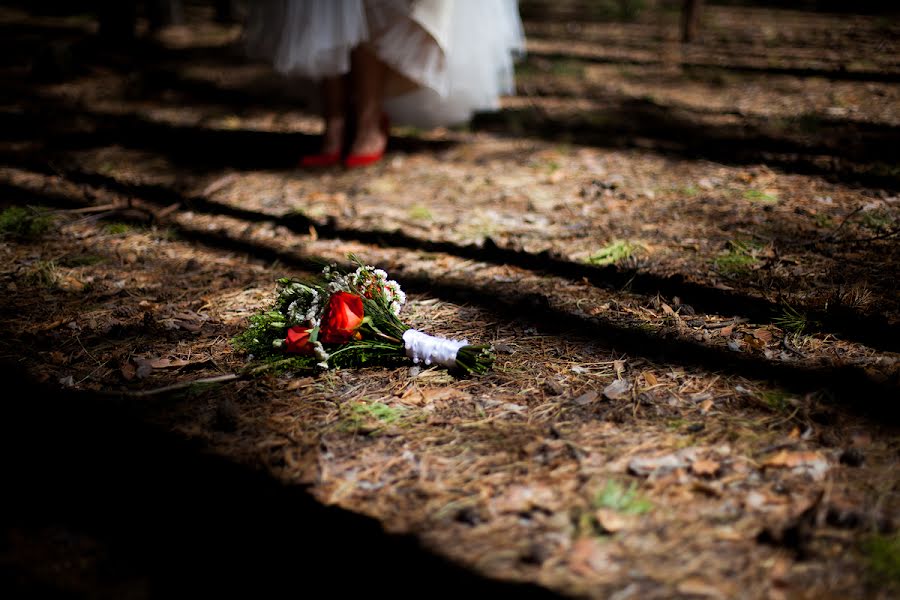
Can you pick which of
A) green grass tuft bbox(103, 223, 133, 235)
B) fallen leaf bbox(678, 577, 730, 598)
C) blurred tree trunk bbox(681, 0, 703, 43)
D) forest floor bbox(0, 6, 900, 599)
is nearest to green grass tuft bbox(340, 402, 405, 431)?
forest floor bbox(0, 6, 900, 599)

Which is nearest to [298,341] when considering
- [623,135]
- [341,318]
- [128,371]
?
[341,318]

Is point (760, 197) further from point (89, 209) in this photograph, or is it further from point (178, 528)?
point (89, 209)

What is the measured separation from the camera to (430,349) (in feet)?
6.66

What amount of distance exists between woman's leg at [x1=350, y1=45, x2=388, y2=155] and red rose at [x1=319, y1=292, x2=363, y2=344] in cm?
249

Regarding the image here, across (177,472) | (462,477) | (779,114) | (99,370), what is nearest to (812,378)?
(462,477)

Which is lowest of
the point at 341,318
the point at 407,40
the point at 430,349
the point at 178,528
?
the point at 178,528

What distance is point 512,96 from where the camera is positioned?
19.6 feet

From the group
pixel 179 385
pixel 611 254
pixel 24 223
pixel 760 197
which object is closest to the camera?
pixel 179 385

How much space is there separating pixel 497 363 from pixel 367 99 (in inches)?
106

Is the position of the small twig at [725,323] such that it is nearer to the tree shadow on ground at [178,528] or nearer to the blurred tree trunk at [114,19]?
the tree shadow on ground at [178,528]

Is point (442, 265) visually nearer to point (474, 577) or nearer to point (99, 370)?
point (99, 370)

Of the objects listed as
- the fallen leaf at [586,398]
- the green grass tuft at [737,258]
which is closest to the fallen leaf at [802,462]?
the fallen leaf at [586,398]

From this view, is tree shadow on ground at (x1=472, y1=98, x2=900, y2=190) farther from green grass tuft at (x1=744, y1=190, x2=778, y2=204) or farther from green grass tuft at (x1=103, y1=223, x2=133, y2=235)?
green grass tuft at (x1=103, y1=223, x2=133, y2=235)

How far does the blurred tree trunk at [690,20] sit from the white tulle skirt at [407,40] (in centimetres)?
445
